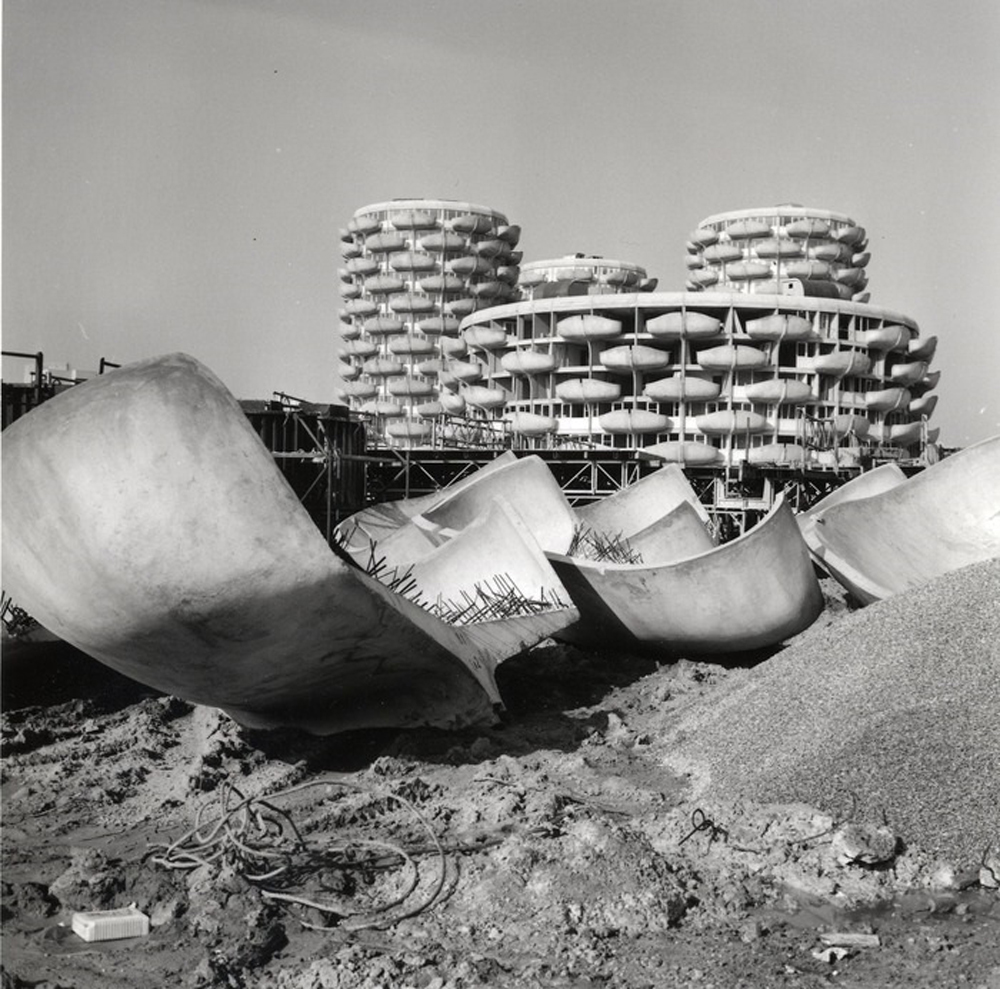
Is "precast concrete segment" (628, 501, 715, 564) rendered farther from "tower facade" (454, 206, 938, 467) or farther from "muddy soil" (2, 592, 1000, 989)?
"tower facade" (454, 206, 938, 467)

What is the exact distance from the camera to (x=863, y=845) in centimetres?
905

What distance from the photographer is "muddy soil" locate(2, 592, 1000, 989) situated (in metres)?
7.39

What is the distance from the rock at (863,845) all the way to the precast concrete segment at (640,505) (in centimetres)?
1255

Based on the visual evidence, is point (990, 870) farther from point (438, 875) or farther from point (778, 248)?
point (778, 248)

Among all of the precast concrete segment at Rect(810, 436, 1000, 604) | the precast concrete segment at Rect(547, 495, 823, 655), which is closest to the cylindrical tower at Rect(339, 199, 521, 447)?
the precast concrete segment at Rect(810, 436, 1000, 604)

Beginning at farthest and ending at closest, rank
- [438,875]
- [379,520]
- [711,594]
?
[379,520]
[711,594]
[438,875]

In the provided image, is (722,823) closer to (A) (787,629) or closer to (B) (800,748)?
(B) (800,748)

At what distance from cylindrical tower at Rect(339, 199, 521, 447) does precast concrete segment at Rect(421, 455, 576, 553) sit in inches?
1762

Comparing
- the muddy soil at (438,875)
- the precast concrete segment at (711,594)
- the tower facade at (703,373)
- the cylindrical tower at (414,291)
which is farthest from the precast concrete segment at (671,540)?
the cylindrical tower at (414,291)

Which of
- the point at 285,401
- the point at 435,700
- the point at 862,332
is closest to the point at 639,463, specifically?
the point at 285,401

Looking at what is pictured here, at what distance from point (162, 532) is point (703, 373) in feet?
157

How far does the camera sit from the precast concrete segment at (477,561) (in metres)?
16.1

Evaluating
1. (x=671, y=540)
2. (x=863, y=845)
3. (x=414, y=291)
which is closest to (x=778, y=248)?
(x=414, y=291)

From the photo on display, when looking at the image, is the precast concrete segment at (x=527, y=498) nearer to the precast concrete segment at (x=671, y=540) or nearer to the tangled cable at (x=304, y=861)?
the precast concrete segment at (x=671, y=540)
